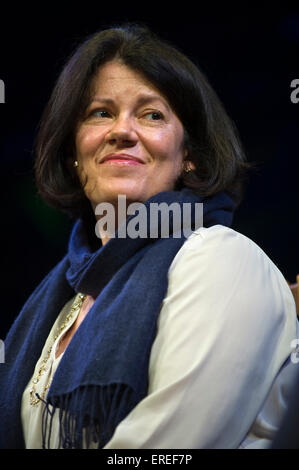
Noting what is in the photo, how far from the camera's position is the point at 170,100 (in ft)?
5.68

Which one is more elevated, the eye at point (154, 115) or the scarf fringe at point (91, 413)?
the eye at point (154, 115)

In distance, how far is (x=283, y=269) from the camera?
2232 millimetres

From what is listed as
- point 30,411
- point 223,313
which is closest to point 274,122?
point 223,313

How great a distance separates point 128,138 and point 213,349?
663mm

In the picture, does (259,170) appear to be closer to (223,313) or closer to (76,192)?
(76,192)

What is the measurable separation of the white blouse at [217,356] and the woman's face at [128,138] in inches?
11.9

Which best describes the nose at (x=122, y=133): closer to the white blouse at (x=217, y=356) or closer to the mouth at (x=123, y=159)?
the mouth at (x=123, y=159)

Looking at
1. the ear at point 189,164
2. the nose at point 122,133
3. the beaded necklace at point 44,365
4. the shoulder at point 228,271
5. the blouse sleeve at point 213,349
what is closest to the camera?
the blouse sleeve at point 213,349

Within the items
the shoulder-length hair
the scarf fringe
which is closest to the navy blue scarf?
the scarf fringe

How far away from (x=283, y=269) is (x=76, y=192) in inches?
31.7

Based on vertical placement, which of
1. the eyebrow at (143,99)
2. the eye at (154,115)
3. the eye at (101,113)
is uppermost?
the eyebrow at (143,99)

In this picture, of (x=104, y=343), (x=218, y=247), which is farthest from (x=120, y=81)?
(x=104, y=343)

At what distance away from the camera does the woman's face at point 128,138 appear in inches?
65.9

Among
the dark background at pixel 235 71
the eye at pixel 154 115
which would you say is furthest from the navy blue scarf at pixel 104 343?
the dark background at pixel 235 71
